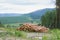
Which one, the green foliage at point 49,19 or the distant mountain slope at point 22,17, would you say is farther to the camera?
the green foliage at point 49,19

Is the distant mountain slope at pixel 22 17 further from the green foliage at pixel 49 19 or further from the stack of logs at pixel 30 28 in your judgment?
the stack of logs at pixel 30 28

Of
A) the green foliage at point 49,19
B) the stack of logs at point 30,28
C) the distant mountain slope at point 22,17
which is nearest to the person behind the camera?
the stack of logs at point 30,28

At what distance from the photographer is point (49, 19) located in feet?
26.6

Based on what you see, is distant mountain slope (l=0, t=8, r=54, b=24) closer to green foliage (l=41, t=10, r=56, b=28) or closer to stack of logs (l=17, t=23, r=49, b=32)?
green foliage (l=41, t=10, r=56, b=28)

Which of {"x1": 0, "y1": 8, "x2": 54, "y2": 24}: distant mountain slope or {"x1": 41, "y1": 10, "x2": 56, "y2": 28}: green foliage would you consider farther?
{"x1": 41, "y1": 10, "x2": 56, "y2": 28}: green foliage

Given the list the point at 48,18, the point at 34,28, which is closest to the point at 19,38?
the point at 34,28

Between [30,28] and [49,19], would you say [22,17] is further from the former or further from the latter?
[49,19]

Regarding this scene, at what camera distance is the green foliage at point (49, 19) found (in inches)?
311

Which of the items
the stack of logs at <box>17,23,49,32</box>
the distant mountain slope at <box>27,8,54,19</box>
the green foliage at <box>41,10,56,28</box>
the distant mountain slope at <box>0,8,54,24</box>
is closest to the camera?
the stack of logs at <box>17,23,49,32</box>

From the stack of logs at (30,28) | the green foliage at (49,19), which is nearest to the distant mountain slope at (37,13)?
the green foliage at (49,19)

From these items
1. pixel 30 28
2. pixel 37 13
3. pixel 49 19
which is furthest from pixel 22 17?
Result: pixel 49 19

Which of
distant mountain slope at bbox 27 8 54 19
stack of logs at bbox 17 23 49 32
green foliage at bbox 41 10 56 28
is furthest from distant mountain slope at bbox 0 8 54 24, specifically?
stack of logs at bbox 17 23 49 32

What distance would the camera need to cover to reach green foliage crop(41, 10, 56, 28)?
7.90 m

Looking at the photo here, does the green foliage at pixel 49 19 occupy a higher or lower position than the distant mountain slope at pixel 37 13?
lower
